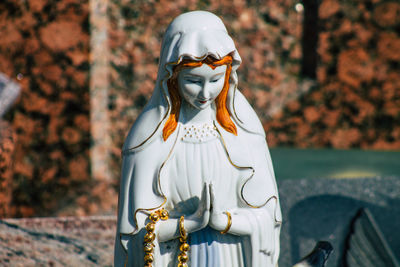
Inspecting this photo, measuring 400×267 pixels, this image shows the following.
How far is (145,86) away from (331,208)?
1.77 meters

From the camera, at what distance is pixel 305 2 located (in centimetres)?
416

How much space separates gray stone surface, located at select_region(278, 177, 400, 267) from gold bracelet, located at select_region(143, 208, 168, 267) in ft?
3.84

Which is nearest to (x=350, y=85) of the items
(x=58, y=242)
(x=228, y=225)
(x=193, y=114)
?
(x=58, y=242)

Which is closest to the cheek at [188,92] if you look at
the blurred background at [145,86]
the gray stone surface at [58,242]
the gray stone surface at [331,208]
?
the gray stone surface at [58,242]

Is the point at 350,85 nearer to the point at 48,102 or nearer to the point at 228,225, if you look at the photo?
the point at 48,102

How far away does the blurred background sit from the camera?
3568 millimetres

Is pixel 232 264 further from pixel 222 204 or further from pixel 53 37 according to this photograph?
pixel 53 37

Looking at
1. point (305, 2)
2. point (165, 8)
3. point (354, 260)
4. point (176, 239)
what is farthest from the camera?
point (305, 2)

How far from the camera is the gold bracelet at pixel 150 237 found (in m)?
1.60

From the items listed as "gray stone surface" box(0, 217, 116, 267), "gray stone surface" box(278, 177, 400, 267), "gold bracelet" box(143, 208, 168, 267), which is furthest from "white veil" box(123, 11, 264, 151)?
"gray stone surface" box(278, 177, 400, 267)

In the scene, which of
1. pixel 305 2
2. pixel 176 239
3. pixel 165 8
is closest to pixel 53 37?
pixel 165 8

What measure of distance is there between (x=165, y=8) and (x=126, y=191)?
2464 mm

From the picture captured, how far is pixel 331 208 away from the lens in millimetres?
2830

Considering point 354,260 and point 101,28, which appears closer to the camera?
point 354,260
